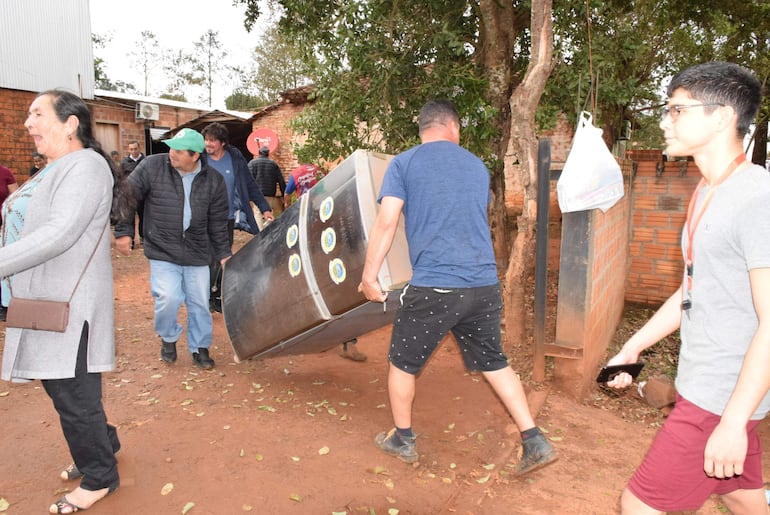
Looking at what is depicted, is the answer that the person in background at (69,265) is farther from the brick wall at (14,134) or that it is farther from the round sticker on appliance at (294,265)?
the brick wall at (14,134)

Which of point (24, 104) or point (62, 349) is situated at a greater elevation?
point (24, 104)

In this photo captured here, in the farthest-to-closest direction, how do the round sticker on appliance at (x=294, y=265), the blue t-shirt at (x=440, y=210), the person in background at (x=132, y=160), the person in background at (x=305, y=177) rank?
the person in background at (x=132, y=160)
the person in background at (x=305, y=177)
the round sticker on appliance at (x=294, y=265)
the blue t-shirt at (x=440, y=210)

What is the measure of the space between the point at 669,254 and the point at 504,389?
174 inches

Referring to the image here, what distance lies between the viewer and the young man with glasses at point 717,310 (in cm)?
147

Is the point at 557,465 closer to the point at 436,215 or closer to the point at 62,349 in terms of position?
the point at 436,215

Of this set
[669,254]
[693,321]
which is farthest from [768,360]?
[669,254]

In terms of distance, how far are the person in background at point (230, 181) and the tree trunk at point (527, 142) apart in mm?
2219

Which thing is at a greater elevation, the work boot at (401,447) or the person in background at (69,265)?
the person in background at (69,265)

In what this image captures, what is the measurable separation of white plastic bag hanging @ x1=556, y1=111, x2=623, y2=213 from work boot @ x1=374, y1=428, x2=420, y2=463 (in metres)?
1.81

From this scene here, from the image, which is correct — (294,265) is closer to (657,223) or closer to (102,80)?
(657,223)

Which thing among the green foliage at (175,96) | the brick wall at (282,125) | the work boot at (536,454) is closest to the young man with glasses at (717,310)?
the work boot at (536,454)

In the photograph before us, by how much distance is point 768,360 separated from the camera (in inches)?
56.9

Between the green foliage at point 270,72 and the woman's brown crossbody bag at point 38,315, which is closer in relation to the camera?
the woman's brown crossbody bag at point 38,315

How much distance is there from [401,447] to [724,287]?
2004 mm
